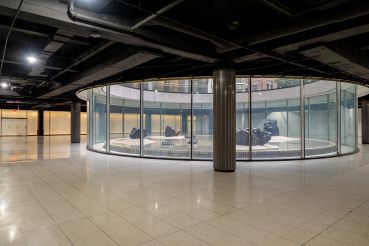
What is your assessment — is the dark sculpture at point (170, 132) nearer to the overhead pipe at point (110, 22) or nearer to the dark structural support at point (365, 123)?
the overhead pipe at point (110, 22)

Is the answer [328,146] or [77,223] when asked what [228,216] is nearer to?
[77,223]

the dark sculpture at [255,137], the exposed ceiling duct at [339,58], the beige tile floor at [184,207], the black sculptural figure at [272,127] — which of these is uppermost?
the exposed ceiling duct at [339,58]

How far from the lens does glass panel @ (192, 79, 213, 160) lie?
9.29 m

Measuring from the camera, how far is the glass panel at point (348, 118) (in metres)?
10.8

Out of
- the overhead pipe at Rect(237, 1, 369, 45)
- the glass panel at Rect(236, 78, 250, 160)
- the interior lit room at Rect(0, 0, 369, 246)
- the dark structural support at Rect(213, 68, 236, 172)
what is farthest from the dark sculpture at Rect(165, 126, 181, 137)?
the overhead pipe at Rect(237, 1, 369, 45)

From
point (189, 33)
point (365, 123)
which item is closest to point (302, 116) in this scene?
point (189, 33)

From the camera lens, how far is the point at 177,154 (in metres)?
9.42

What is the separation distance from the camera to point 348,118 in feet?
38.2

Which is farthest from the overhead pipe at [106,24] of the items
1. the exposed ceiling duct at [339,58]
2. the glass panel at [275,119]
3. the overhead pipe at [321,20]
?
the glass panel at [275,119]

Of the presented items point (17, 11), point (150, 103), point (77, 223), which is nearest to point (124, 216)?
point (77, 223)

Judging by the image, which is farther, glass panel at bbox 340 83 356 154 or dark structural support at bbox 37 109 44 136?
dark structural support at bbox 37 109 44 136

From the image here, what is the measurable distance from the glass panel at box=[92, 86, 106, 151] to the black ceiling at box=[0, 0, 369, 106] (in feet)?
11.3

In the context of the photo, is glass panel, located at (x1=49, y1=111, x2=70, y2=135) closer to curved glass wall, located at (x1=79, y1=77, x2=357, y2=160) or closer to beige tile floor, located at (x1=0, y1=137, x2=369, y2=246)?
curved glass wall, located at (x1=79, y1=77, x2=357, y2=160)

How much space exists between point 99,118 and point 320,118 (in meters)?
10.5
